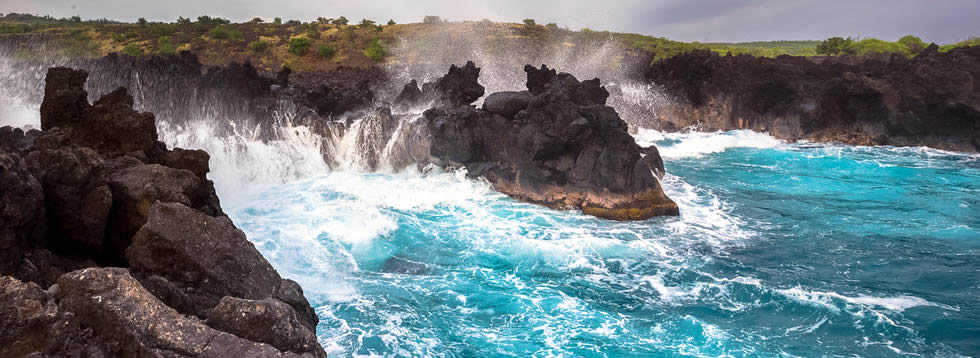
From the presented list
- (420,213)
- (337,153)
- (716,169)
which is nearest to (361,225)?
(420,213)

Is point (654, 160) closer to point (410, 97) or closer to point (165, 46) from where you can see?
point (410, 97)

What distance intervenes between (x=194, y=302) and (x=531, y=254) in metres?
10.7

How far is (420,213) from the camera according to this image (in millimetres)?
20078

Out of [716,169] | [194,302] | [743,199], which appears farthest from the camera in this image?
[716,169]

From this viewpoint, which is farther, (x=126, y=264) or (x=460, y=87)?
(x=460, y=87)

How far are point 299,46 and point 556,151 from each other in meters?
56.7

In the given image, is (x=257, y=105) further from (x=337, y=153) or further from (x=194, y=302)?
(x=194, y=302)

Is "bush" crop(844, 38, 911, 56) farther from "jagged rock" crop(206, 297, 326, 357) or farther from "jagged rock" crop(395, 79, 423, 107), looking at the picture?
"jagged rock" crop(206, 297, 326, 357)

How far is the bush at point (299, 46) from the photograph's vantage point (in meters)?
68.7

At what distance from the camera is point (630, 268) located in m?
14.9

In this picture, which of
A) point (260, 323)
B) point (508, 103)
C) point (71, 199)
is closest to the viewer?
point (260, 323)

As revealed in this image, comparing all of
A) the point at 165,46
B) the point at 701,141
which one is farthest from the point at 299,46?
the point at 701,141

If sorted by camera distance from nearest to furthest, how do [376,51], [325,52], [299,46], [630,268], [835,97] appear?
[630,268]
[835,97]
[325,52]
[299,46]
[376,51]

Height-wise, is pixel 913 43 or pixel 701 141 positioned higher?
pixel 913 43
